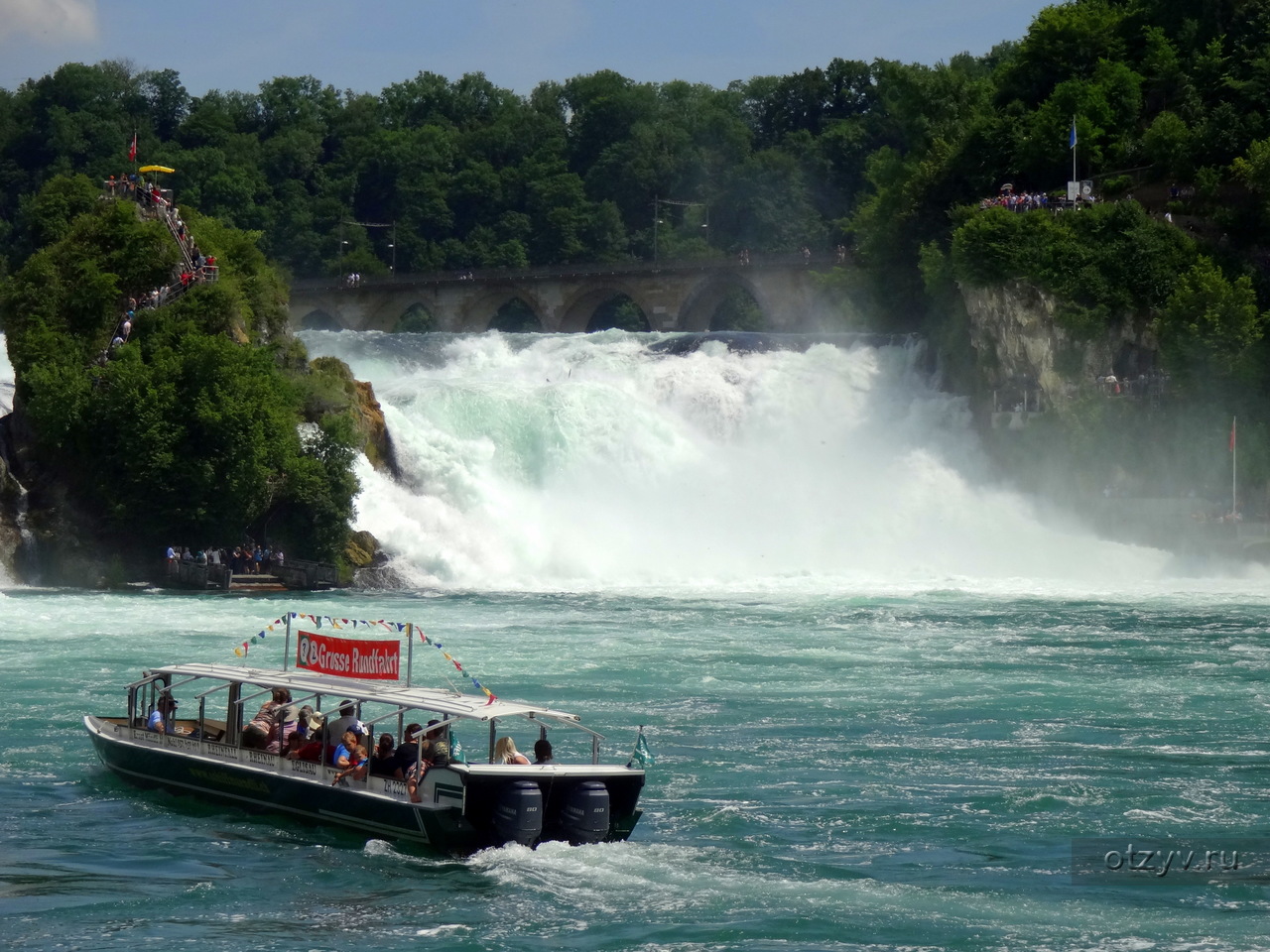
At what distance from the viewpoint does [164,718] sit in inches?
904

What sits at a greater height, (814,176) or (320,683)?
(814,176)

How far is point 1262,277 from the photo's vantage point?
5675 cm

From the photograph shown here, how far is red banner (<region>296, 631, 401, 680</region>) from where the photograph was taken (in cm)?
2148

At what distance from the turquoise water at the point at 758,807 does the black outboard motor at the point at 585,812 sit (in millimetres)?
248

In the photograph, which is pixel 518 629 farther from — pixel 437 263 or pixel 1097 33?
pixel 437 263

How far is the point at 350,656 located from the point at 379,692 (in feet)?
3.08

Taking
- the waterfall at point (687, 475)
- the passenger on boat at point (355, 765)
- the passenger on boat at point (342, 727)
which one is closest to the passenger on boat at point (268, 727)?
the passenger on boat at point (342, 727)

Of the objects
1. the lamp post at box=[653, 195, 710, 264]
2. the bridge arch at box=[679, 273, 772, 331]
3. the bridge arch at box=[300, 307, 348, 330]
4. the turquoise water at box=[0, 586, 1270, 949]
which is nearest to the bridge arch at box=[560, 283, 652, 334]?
the bridge arch at box=[679, 273, 772, 331]

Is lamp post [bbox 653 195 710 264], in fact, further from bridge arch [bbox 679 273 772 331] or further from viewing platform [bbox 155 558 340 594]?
viewing platform [bbox 155 558 340 594]

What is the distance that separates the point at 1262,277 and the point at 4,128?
83.4 m

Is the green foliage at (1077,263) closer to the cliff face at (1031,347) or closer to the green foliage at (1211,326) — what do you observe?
the cliff face at (1031,347)

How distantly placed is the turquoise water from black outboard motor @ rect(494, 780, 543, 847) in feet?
0.68

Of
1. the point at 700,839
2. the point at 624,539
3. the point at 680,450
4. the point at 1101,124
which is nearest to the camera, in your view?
the point at 700,839

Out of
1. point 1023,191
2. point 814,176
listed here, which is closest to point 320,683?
point 1023,191
